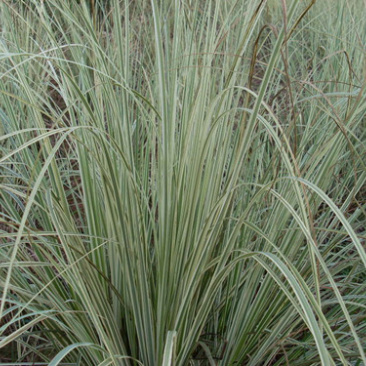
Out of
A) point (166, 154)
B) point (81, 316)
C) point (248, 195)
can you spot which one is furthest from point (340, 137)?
point (81, 316)

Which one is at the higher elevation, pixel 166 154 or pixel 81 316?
pixel 166 154

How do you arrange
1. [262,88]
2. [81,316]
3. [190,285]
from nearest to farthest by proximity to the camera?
[262,88]
[190,285]
[81,316]

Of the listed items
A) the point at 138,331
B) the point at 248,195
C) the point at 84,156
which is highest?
the point at 84,156

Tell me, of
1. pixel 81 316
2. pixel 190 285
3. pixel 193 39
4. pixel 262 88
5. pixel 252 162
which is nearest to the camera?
pixel 262 88

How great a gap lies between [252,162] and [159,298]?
50 centimetres

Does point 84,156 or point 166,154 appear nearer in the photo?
point 166,154

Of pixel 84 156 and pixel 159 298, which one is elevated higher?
pixel 84 156

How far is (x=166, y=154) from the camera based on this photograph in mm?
917

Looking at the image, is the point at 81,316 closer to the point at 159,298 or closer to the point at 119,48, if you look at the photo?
the point at 159,298

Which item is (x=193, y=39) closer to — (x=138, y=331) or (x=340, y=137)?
(x=340, y=137)

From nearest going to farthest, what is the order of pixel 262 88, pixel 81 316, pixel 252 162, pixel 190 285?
1. pixel 262 88
2. pixel 190 285
3. pixel 81 316
4. pixel 252 162

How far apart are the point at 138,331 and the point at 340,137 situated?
57 centimetres

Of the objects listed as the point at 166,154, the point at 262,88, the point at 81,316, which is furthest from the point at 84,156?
the point at 262,88

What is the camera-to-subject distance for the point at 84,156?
1.05 m
